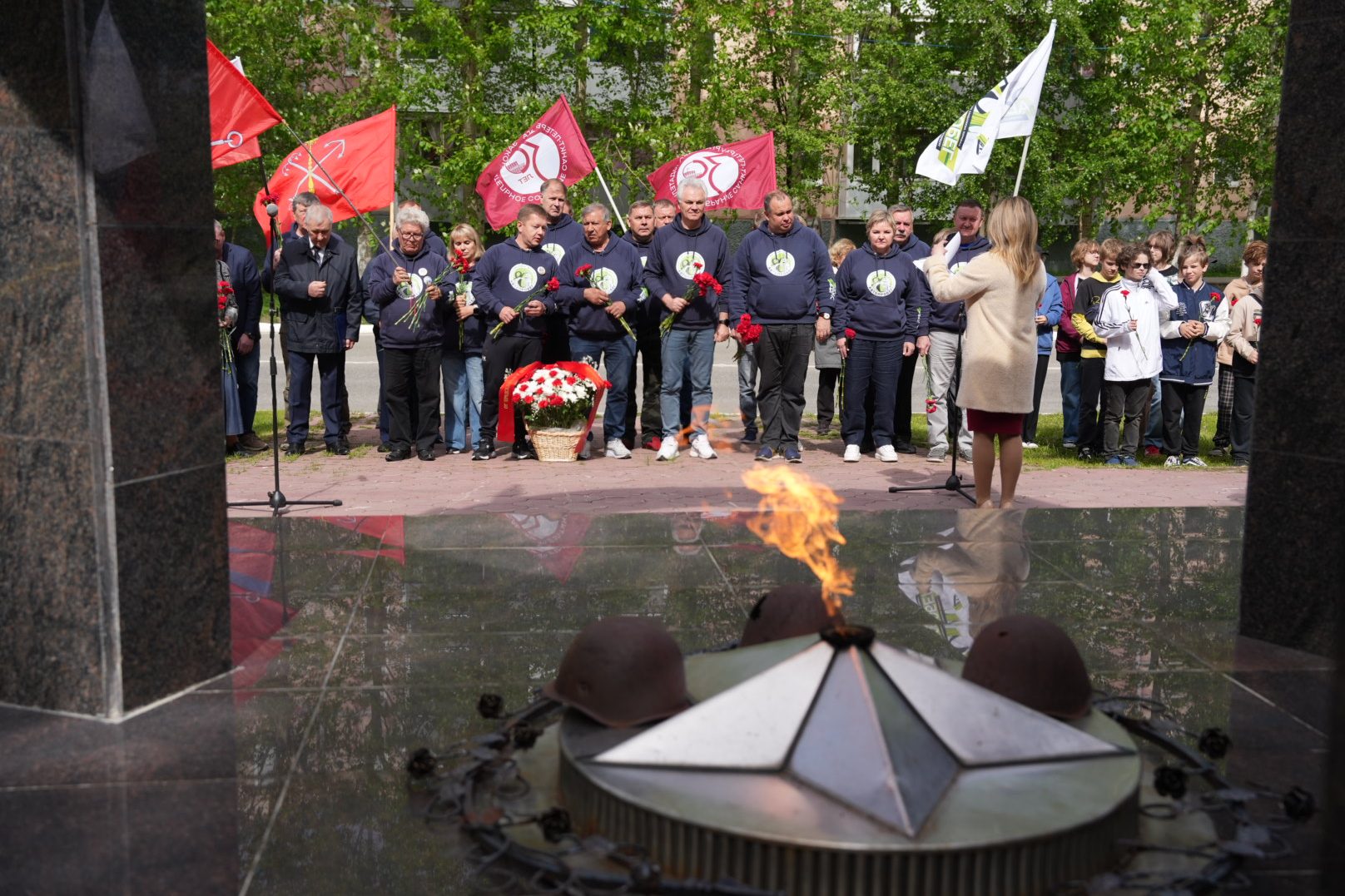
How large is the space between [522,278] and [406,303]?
41.5 inches

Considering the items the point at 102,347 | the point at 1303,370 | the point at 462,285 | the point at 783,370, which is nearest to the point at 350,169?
the point at 462,285

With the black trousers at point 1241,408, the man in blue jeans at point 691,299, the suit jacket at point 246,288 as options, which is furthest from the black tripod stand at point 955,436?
the suit jacket at point 246,288

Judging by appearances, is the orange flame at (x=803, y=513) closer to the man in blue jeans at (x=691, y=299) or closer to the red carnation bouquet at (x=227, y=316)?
the man in blue jeans at (x=691, y=299)

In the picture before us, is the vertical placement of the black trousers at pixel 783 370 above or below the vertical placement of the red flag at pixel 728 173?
below

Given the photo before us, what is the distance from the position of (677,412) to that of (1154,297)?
4.38m

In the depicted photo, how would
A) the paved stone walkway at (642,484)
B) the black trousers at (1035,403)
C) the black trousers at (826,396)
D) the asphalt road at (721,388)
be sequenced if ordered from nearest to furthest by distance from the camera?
the paved stone walkway at (642,484), the black trousers at (1035,403), the black trousers at (826,396), the asphalt road at (721,388)

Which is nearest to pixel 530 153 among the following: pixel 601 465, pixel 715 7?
pixel 601 465

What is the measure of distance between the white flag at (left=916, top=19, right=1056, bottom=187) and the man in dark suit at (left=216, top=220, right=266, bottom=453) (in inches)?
246

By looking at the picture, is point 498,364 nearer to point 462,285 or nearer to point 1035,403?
point 462,285

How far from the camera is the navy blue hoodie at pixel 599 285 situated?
12703 mm

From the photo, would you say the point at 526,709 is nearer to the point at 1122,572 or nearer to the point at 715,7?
the point at 1122,572

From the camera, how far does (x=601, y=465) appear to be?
12.1 metres

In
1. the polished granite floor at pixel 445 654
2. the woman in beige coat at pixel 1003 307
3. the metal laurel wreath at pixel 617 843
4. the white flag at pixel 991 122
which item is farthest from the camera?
the white flag at pixel 991 122

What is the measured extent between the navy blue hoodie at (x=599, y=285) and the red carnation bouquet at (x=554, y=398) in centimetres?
67
